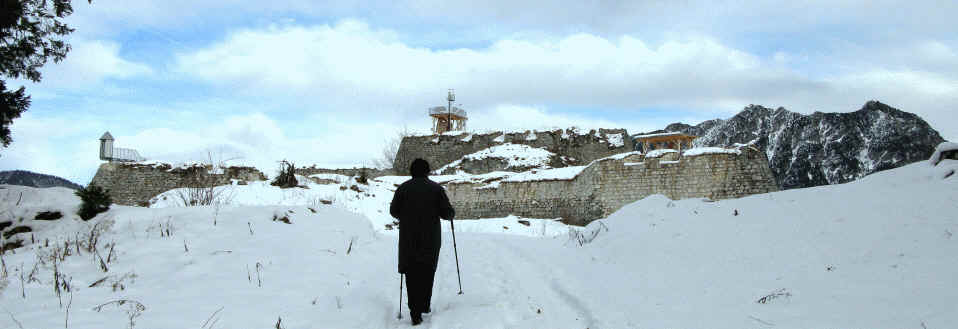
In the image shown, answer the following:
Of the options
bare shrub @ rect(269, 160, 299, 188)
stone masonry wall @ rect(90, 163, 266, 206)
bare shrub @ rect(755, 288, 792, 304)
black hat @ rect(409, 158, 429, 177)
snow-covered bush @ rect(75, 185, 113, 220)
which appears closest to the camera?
bare shrub @ rect(755, 288, 792, 304)

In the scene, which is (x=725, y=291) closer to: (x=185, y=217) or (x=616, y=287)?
(x=616, y=287)

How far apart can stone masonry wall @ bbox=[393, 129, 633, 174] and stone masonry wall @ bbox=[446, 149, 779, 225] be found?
11425 mm

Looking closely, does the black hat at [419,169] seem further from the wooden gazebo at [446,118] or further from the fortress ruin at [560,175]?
the wooden gazebo at [446,118]

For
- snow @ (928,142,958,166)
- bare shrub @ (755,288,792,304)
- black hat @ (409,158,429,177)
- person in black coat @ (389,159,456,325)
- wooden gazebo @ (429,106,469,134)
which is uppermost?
wooden gazebo @ (429,106,469,134)

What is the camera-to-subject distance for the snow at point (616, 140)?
33.1m

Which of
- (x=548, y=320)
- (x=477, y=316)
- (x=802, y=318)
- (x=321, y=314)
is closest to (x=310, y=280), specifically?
(x=321, y=314)

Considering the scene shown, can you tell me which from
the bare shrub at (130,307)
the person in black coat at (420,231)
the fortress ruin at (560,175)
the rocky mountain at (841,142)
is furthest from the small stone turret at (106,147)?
the rocky mountain at (841,142)

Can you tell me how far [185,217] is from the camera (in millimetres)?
6715

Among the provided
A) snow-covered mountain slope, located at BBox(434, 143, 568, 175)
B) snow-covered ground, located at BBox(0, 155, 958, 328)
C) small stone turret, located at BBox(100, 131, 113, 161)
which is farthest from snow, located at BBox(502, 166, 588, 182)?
small stone turret, located at BBox(100, 131, 113, 161)

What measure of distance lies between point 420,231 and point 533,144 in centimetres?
2925

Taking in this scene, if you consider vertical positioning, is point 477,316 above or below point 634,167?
below

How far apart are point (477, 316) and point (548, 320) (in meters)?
0.66

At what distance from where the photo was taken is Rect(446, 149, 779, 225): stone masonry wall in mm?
17547

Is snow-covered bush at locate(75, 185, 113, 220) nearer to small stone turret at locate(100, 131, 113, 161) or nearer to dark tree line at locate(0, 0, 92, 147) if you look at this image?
dark tree line at locate(0, 0, 92, 147)
